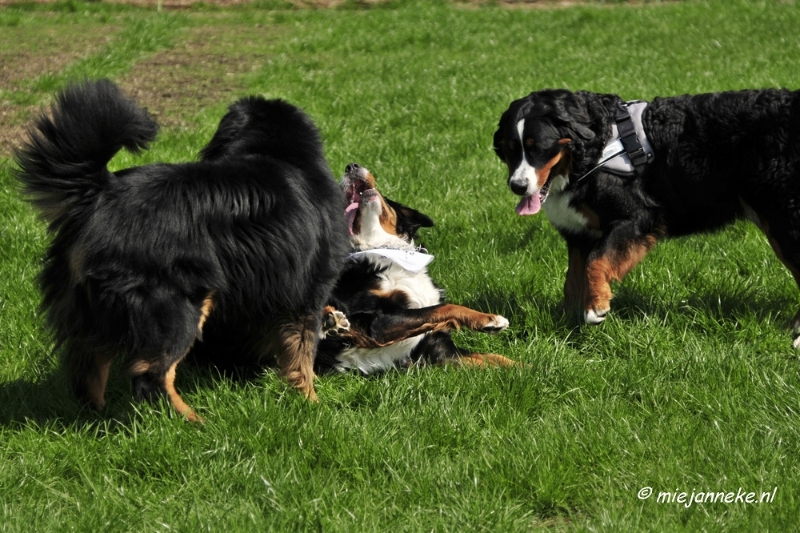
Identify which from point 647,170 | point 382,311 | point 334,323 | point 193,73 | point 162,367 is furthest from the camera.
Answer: point 193,73

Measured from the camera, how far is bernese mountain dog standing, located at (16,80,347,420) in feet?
10.3

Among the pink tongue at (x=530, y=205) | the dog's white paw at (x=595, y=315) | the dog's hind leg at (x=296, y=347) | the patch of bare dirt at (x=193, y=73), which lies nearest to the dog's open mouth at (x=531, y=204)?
the pink tongue at (x=530, y=205)

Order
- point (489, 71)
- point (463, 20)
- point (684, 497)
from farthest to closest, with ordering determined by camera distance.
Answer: point (463, 20), point (489, 71), point (684, 497)

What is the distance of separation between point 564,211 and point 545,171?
285 mm

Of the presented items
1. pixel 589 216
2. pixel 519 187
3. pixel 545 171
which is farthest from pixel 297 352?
pixel 589 216

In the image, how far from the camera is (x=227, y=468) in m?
3.11

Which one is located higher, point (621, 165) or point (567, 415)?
point (621, 165)

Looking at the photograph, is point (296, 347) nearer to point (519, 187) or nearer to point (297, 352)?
point (297, 352)

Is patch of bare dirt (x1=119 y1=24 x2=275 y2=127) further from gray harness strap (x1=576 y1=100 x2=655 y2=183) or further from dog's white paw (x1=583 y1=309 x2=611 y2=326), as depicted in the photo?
dog's white paw (x1=583 y1=309 x2=611 y2=326)

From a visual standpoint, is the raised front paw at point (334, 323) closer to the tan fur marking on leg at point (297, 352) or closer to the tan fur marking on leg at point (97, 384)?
the tan fur marking on leg at point (297, 352)

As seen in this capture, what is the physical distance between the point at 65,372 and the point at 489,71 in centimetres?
786

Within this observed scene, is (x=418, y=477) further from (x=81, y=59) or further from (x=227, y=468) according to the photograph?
(x=81, y=59)

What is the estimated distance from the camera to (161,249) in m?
3.16

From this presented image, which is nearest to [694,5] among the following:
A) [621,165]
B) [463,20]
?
[463,20]
